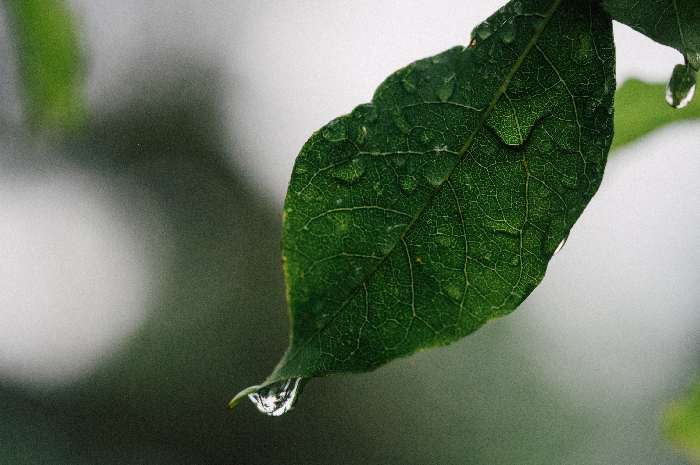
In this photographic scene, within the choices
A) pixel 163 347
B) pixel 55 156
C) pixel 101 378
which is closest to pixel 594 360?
pixel 163 347

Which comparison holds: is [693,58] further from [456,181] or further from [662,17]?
[456,181]

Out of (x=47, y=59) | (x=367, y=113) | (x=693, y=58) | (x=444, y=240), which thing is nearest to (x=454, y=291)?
(x=444, y=240)

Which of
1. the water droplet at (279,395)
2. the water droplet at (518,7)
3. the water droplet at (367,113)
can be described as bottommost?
the water droplet at (279,395)

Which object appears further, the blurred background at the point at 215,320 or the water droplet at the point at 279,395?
the blurred background at the point at 215,320

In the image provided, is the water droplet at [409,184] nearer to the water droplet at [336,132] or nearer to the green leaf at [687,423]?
the water droplet at [336,132]

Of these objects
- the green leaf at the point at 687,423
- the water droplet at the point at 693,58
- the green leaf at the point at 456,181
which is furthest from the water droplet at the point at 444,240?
the green leaf at the point at 687,423

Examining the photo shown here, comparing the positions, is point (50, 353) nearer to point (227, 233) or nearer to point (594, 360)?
point (227, 233)
